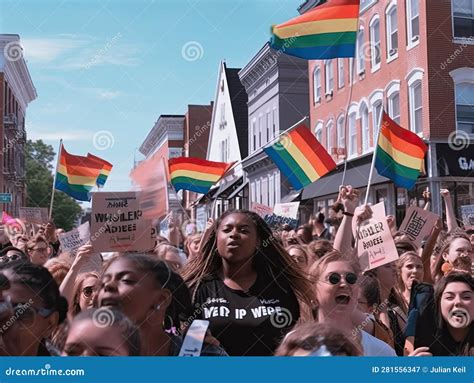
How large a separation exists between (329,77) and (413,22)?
555 centimetres

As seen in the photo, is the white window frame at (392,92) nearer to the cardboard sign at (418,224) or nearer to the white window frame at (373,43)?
the white window frame at (373,43)

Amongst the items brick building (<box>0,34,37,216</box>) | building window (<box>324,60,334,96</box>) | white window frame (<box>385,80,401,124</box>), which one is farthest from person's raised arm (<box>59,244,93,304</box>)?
building window (<box>324,60,334,96</box>)

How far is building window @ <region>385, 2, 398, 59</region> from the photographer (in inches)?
771

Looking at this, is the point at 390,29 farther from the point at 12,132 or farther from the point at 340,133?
the point at 12,132

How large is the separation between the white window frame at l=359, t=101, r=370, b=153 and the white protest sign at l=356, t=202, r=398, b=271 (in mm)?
16625

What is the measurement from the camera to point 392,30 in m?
19.9

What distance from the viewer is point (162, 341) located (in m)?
2.99

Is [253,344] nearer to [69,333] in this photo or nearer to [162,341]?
[162,341]

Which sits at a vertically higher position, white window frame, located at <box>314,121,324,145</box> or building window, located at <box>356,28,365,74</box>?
building window, located at <box>356,28,365,74</box>

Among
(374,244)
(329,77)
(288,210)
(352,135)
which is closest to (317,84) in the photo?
(329,77)

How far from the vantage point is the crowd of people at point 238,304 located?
2736mm

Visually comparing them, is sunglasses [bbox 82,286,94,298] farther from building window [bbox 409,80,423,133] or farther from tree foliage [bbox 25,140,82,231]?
tree foliage [bbox 25,140,82,231]
